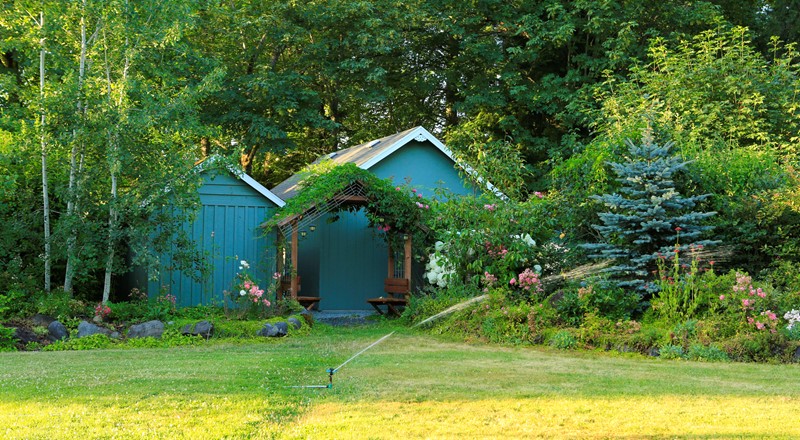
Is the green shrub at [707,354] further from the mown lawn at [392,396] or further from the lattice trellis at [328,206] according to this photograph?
the lattice trellis at [328,206]

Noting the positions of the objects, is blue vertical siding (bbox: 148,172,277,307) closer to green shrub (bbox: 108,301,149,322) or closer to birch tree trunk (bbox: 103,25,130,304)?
birch tree trunk (bbox: 103,25,130,304)

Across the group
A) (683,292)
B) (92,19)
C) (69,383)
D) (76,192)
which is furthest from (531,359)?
(92,19)

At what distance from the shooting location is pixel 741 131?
19609mm

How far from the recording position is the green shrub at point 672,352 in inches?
430

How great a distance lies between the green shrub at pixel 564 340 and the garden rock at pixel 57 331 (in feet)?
24.3

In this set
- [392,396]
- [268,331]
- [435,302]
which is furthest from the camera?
[435,302]

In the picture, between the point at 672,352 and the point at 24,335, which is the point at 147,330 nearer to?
the point at 24,335

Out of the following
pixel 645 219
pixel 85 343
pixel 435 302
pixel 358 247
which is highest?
pixel 645 219

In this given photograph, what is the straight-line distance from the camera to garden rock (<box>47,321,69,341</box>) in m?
12.6

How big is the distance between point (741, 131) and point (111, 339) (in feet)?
48.7

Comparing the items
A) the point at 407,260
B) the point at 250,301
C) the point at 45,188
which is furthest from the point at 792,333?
the point at 45,188

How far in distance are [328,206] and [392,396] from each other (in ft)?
32.2

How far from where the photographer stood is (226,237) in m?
18.3

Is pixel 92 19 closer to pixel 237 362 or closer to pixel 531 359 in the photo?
pixel 237 362
